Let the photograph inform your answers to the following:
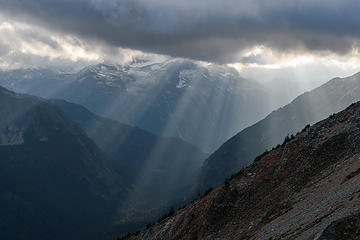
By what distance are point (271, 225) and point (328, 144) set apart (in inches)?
790

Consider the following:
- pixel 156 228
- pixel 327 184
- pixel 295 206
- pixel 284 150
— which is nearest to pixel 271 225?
pixel 295 206

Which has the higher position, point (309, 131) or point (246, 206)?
point (309, 131)

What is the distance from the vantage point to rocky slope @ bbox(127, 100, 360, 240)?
39.4 m

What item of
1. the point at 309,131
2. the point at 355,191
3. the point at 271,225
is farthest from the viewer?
the point at 309,131

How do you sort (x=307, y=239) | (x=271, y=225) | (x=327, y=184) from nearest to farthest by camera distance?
(x=307, y=239), (x=271, y=225), (x=327, y=184)

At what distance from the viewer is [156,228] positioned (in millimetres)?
80312

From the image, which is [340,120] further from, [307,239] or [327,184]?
[307,239]

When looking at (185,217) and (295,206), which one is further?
(185,217)

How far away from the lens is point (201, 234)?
60.0 metres

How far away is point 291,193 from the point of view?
5278 cm

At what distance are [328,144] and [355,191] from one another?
66.8ft

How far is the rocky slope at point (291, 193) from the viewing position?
3938 centimetres

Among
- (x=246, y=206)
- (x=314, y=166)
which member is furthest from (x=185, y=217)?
(x=314, y=166)

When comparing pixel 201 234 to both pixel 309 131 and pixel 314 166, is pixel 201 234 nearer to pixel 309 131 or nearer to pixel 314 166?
pixel 314 166
